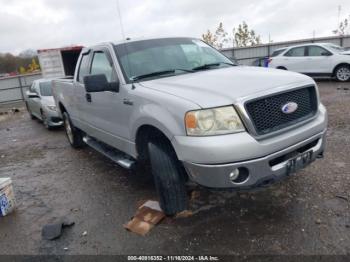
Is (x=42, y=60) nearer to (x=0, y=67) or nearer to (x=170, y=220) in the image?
(x=170, y=220)

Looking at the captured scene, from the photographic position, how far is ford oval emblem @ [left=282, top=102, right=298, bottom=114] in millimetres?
3186

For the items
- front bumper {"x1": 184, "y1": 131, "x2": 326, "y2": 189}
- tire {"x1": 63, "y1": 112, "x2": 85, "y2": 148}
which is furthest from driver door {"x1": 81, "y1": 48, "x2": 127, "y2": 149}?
tire {"x1": 63, "y1": 112, "x2": 85, "y2": 148}

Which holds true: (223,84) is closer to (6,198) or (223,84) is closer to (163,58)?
(163,58)

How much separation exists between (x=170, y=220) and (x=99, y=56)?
8.52 ft

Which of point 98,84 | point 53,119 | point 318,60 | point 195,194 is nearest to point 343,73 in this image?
point 318,60

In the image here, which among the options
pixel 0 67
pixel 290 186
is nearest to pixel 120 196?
pixel 290 186

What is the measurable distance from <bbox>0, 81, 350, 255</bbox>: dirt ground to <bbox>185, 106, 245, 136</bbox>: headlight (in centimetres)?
107

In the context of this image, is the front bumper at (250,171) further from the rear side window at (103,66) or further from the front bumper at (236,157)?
the rear side window at (103,66)

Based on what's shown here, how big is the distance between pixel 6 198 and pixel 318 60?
1260cm

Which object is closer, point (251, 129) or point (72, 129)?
point (251, 129)

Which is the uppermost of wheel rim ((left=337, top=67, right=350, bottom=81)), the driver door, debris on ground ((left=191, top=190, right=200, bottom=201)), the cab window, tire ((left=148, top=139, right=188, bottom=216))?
→ the cab window

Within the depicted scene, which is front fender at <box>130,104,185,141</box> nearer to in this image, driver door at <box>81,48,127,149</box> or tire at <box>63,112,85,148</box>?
driver door at <box>81,48,127,149</box>

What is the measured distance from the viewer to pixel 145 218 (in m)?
3.65

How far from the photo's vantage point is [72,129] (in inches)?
269
